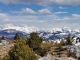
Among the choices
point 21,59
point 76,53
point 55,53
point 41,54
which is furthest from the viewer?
point 41,54

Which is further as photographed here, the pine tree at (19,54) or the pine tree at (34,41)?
the pine tree at (34,41)

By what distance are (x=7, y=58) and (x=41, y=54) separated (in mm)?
20194

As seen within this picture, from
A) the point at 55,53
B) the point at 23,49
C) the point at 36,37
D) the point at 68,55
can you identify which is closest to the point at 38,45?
the point at 36,37

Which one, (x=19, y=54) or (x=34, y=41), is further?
(x=34, y=41)

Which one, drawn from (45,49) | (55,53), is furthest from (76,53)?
(45,49)

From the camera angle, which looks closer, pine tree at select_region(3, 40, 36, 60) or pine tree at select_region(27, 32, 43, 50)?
pine tree at select_region(3, 40, 36, 60)

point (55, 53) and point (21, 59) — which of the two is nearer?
point (21, 59)

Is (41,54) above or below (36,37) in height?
below

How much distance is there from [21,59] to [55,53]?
16.9m

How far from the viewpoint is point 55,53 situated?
54.9 meters

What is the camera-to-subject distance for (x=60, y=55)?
173 feet

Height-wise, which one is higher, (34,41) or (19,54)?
(34,41)

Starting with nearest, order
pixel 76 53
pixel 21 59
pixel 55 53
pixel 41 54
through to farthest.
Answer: pixel 21 59 < pixel 76 53 < pixel 55 53 < pixel 41 54

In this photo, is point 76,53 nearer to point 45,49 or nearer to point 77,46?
point 77,46
